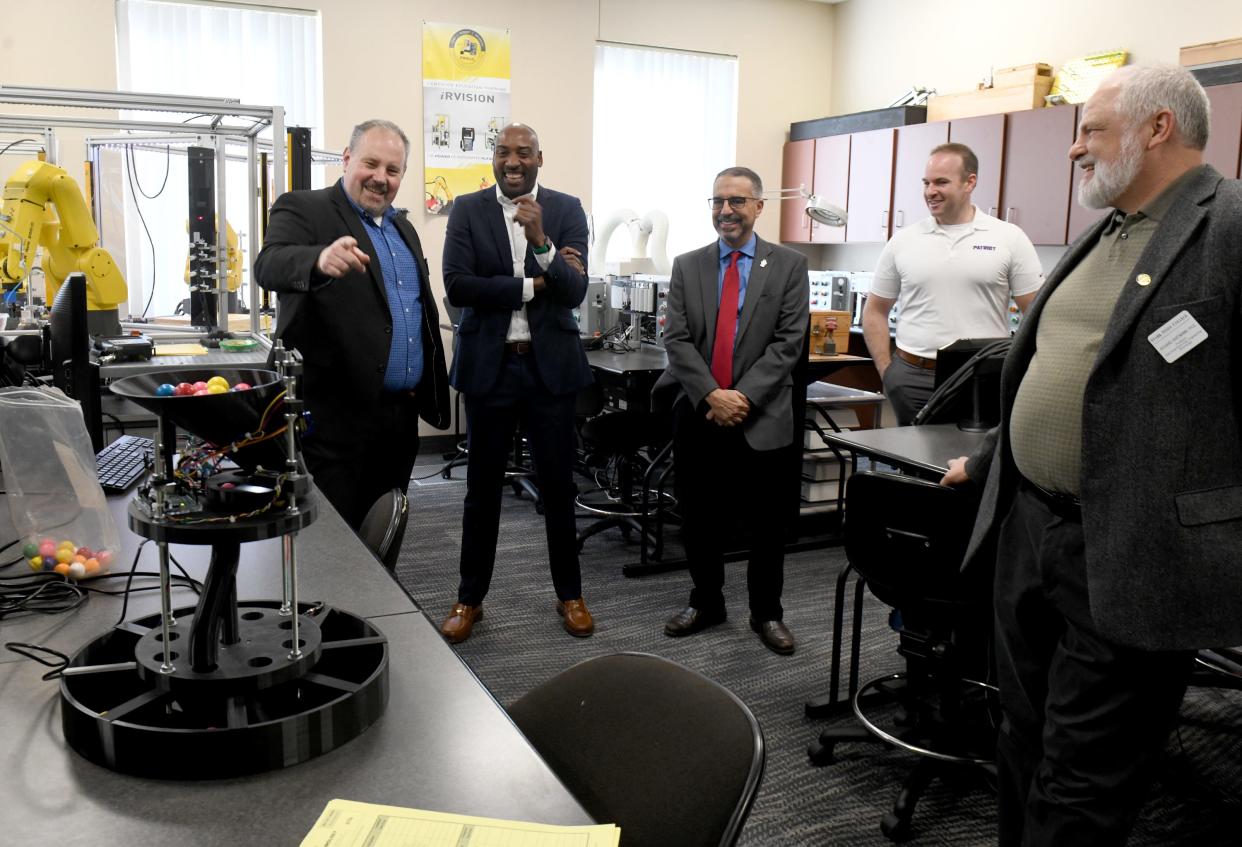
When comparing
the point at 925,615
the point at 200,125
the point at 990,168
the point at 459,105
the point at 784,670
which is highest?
the point at 459,105

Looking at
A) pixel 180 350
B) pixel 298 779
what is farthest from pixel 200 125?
pixel 298 779

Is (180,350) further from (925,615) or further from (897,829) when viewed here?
(897,829)

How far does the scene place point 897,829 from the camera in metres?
2.21

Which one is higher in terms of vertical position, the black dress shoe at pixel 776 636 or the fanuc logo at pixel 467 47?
the fanuc logo at pixel 467 47

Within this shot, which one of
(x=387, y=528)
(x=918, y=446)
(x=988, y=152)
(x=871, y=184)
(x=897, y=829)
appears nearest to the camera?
(x=387, y=528)

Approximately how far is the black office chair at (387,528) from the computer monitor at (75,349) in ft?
1.90

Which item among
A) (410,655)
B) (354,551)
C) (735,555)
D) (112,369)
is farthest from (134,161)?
(410,655)

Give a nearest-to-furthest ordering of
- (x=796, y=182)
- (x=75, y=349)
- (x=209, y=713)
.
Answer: (x=209, y=713)
(x=75, y=349)
(x=796, y=182)

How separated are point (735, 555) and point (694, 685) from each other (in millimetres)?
3053

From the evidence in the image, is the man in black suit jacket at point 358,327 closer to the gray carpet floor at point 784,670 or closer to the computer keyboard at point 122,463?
the computer keyboard at point 122,463

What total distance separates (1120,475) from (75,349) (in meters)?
1.93

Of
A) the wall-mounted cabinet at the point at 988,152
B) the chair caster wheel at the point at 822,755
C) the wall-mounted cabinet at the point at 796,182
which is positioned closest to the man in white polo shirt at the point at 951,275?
the chair caster wheel at the point at 822,755

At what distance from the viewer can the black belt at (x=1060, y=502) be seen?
A: 5.50 ft

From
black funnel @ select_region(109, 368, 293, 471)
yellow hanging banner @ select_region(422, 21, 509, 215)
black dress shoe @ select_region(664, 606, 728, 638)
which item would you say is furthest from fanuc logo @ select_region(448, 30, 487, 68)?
black funnel @ select_region(109, 368, 293, 471)
